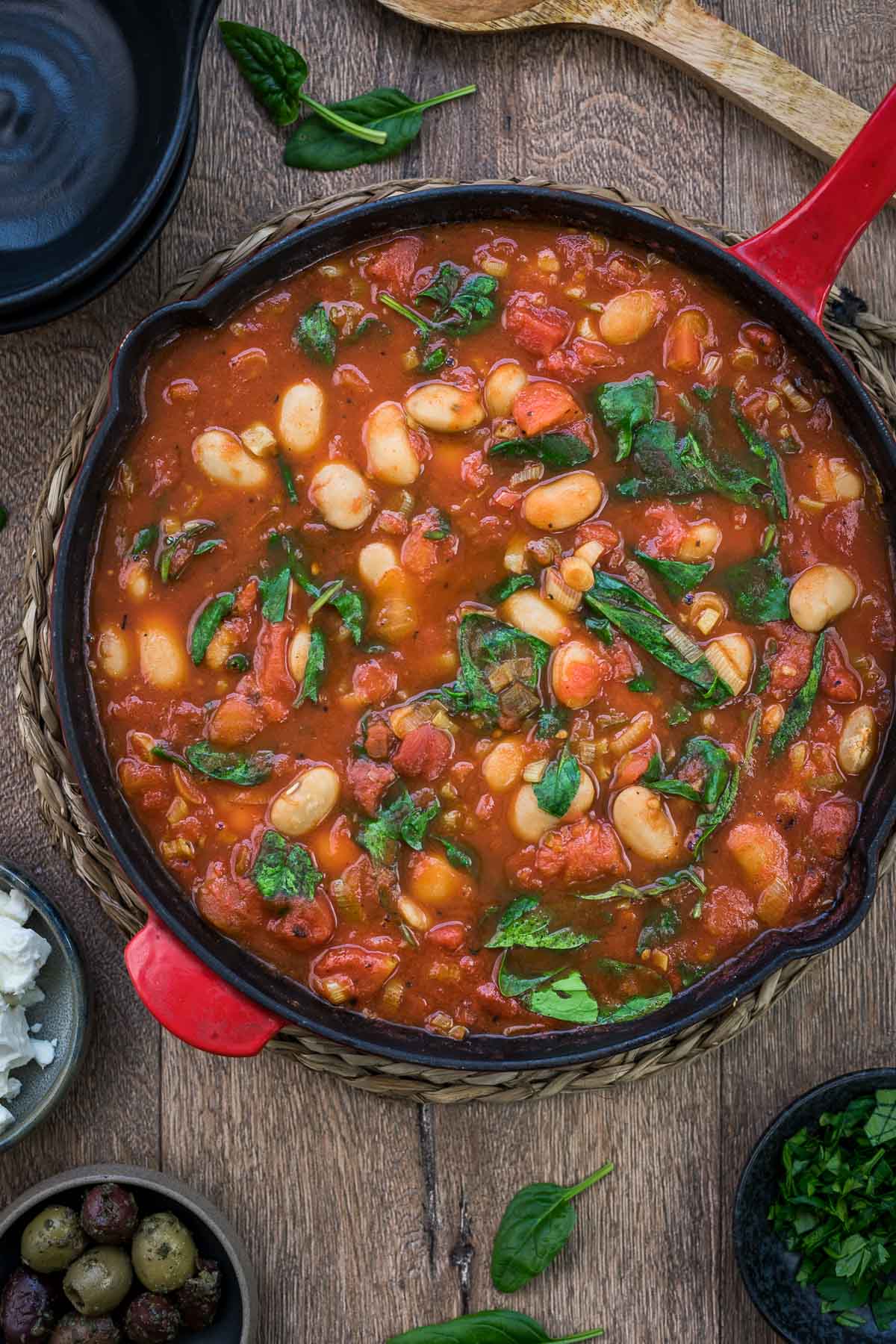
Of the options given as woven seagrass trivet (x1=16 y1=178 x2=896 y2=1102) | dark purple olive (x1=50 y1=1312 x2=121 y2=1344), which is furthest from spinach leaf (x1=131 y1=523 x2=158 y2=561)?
dark purple olive (x1=50 y1=1312 x2=121 y2=1344)

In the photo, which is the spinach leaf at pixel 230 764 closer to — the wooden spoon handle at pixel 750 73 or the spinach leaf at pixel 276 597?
the spinach leaf at pixel 276 597

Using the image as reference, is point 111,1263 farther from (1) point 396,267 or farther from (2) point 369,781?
(1) point 396,267

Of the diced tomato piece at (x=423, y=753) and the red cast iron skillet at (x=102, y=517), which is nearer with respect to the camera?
the red cast iron skillet at (x=102, y=517)

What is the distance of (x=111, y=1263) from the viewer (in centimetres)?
308

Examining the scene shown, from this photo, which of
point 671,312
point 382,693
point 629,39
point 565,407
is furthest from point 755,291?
point 382,693

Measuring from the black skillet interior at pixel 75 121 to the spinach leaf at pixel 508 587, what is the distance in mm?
1134

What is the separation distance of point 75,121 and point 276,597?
1260mm

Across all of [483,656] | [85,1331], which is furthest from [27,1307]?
[483,656]

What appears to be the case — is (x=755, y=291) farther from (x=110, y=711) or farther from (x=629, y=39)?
(x=110, y=711)

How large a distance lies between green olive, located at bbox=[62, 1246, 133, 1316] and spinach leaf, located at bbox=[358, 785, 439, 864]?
1258 mm

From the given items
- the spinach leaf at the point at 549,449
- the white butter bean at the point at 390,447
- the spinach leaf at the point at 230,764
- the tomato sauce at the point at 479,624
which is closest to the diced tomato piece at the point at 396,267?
the tomato sauce at the point at 479,624

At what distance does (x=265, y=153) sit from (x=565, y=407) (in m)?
1.10

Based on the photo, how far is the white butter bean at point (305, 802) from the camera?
2.73 m

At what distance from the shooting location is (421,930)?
2.78 meters
